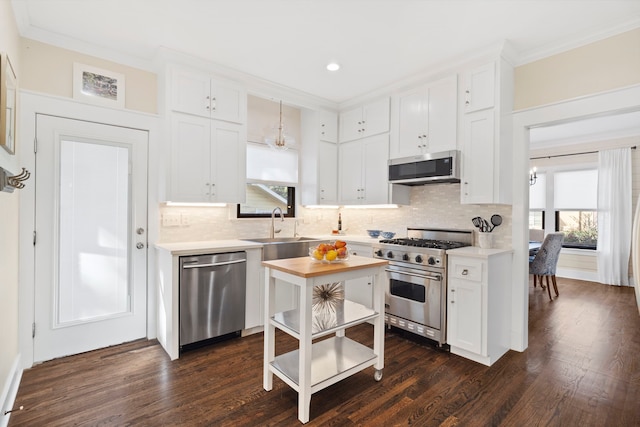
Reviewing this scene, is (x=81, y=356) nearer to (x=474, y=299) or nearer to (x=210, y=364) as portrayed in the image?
(x=210, y=364)

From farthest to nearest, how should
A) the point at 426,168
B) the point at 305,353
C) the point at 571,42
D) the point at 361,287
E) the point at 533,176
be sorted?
the point at 533,176 → the point at 361,287 → the point at 426,168 → the point at 571,42 → the point at 305,353

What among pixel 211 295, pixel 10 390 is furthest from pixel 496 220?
pixel 10 390

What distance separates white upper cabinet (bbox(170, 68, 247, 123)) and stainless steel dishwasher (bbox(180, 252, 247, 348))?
4.71ft

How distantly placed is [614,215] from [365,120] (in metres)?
4.90

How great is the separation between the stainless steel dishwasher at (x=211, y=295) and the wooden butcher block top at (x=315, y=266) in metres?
0.95

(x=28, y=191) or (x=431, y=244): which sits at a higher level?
(x=28, y=191)

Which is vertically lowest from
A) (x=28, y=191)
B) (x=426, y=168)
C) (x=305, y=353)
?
(x=305, y=353)

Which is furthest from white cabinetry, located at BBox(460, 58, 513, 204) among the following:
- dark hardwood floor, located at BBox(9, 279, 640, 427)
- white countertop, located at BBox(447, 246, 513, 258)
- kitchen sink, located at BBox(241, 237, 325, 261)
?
kitchen sink, located at BBox(241, 237, 325, 261)

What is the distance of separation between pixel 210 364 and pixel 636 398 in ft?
10.1

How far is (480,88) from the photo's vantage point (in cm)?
296

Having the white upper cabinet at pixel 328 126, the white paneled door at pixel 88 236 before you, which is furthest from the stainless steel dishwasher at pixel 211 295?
the white upper cabinet at pixel 328 126

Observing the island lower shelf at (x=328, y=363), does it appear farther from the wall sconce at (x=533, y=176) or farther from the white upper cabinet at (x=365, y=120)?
the wall sconce at (x=533, y=176)

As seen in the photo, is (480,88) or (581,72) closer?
(581,72)

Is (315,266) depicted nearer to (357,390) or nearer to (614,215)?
(357,390)
